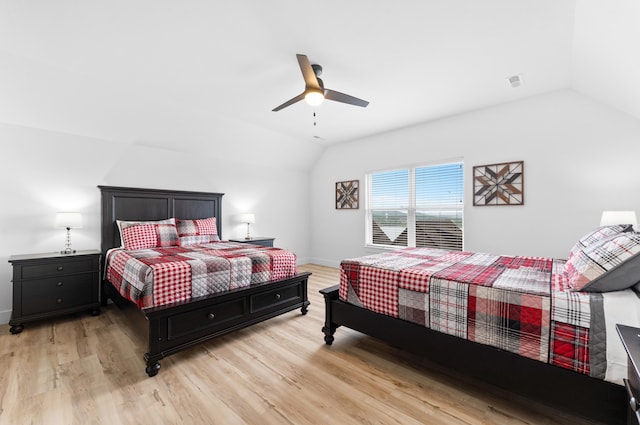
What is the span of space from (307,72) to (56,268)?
11.0 ft

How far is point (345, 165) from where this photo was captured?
5.81 m

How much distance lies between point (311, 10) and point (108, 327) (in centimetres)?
357

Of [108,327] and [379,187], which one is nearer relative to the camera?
[108,327]

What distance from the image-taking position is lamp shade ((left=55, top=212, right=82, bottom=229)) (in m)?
3.16

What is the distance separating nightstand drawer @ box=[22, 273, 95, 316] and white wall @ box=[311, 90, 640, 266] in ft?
16.1

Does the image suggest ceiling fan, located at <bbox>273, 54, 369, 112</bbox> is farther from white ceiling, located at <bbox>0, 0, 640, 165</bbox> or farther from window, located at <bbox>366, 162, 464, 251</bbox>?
window, located at <bbox>366, 162, 464, 251</bbox>

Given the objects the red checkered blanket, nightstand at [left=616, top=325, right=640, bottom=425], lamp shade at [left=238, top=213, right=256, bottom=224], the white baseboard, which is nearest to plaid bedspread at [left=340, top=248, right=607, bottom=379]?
the red checkered blanket

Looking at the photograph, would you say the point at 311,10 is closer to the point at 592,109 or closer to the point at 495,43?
the point at 495,43

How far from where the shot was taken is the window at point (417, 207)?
441 cm

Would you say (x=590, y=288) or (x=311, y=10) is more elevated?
(x=311, y=10)

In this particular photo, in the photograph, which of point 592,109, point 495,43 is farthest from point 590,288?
point 592,109

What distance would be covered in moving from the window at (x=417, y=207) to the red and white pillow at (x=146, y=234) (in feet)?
11.3

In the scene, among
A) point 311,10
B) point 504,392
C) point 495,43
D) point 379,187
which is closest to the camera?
point 504,392

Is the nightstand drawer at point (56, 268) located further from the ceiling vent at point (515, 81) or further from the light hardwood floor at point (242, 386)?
the ceiling vent at point (515, 81)
